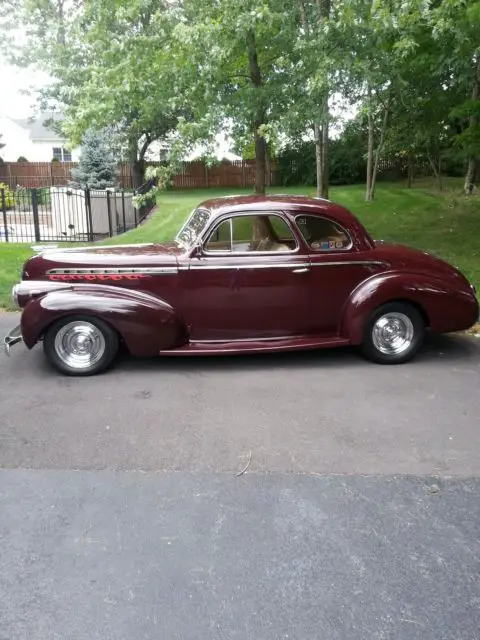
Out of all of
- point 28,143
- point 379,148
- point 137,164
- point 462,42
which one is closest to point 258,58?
point 462,42

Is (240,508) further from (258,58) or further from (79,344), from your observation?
(258,58)

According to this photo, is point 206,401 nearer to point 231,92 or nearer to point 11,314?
point 11,314

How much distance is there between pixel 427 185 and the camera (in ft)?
79.8

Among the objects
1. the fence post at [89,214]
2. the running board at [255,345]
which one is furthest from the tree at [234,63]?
the fence post at [89,214]

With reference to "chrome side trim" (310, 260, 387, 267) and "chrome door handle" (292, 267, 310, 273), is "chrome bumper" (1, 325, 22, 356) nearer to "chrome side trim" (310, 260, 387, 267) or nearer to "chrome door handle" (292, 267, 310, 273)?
"chrome door handle" (292, 267, 310, 273)

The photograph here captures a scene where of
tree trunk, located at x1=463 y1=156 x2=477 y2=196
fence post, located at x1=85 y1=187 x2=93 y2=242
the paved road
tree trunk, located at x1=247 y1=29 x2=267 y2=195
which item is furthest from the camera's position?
tree trunk, located at x1=463 y1=156 x2=477 y2=196

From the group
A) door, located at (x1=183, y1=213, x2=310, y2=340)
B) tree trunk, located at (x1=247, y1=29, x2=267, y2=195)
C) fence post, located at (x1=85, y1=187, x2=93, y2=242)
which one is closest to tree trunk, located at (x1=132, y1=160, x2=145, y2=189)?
fence post, located at (x1=85, y1=187, x2=93, y2=242)

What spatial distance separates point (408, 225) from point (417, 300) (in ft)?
31.8

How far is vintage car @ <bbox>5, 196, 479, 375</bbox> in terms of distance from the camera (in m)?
5.59

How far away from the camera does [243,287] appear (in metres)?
5.78

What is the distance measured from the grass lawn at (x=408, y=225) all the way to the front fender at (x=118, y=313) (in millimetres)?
3386

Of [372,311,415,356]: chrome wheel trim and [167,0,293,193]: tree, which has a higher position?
[167,0,293,193]: tree

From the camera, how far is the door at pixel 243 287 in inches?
227

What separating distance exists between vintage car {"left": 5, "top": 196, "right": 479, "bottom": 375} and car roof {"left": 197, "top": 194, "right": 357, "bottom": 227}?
1 cm
